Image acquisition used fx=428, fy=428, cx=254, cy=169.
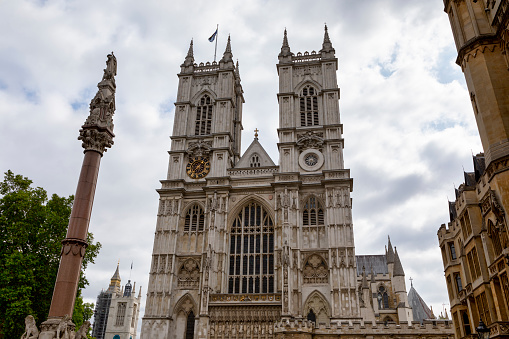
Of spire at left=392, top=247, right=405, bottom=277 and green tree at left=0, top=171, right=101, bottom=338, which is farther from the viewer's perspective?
spire at left=392, top=247, right=405, bottom=277

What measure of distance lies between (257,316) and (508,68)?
2273cm

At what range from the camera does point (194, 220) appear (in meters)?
37.0

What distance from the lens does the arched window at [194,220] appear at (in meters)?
36.4

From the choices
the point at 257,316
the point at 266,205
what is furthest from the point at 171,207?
the point at 257,316

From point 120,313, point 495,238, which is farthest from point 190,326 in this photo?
point 120,313

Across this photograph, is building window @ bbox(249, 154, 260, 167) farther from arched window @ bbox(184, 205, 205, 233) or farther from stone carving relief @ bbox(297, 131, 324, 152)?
arched window @ bbox(184, 205, 205, 233)

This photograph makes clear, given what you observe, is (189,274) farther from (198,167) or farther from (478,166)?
(478,166)

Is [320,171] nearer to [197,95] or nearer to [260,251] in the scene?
[260,251]

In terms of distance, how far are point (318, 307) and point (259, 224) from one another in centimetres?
818

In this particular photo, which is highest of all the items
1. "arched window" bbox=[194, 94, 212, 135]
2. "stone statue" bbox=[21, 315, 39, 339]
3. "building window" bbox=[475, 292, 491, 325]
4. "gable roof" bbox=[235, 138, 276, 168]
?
"arched window" bbox=[194, 94, 212, 135]

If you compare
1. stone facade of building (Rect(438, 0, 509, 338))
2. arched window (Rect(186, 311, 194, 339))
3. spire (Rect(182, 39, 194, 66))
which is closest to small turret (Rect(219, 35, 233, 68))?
spire (Rect(182, 39, 194, 66))

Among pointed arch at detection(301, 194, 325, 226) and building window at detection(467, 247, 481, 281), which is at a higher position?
pointed arch at detection(301, 194, 325, 226)

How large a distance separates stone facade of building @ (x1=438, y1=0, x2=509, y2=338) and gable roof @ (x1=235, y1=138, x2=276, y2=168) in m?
20.3

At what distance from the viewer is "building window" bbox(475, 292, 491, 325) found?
17675mm
